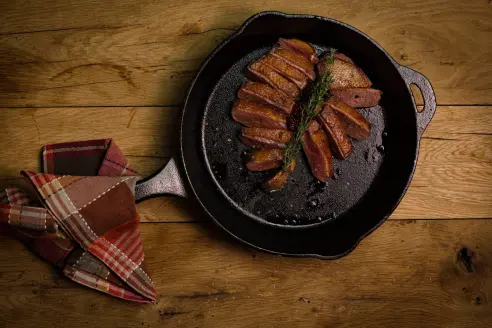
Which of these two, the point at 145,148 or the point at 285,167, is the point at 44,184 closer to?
the point at 145,148

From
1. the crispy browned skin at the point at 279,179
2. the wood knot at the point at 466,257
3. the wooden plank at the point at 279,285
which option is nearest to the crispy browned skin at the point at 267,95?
the crispy browned skin at the point at 279,179

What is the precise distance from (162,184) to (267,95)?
62 cm

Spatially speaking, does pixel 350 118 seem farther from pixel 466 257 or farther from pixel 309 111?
pixel 466 257

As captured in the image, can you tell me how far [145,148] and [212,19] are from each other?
2.25 ft

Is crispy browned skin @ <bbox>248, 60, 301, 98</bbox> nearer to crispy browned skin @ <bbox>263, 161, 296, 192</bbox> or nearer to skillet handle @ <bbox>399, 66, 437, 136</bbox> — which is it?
crispy browned skin @ <bbox>263, 161, 296, 192</bbox>

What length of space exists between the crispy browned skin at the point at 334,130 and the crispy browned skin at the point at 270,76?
0.62 feet

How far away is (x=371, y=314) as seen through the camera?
214 cm

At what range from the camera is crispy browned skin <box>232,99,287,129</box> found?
79.2 inches

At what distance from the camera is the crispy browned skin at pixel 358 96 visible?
6.78 ft

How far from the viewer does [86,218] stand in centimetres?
185

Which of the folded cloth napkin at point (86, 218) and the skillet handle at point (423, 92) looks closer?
the folded cloth napkin at point (86, 218)

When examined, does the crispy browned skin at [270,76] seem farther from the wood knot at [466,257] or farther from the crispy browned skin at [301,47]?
the wood knot at [466,257]

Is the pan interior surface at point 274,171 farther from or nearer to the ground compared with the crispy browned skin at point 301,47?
nearer to the ground

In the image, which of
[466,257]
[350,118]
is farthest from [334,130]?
[466,257]
